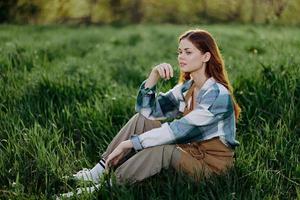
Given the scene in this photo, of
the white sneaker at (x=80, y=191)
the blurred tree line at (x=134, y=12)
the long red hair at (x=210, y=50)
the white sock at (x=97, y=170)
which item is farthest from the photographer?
the blurred tree line at (x=134, y=12)

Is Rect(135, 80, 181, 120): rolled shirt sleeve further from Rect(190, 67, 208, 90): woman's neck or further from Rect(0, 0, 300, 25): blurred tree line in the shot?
Rect(0, 0, 300, 25): blurred tree line

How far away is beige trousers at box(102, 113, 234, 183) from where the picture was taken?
339cm

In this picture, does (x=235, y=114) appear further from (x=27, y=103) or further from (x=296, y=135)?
(x=27, y=103)

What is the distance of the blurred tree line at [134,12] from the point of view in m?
12.7

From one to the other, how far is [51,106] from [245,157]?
1.67 m

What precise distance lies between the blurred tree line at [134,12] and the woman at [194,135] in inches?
→ 319

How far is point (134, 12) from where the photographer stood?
1554 centimetres

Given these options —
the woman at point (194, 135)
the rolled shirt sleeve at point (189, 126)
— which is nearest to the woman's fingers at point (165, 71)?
the woman at point (194, 135)

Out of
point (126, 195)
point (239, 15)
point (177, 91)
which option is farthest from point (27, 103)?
point (239, 15)

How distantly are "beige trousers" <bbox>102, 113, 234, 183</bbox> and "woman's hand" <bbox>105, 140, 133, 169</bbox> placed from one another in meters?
0.05

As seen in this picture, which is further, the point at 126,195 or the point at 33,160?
the point at 33,160

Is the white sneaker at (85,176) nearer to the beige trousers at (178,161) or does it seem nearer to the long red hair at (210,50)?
the beige trousers at (178,161)

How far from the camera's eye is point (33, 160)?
12.3 ft

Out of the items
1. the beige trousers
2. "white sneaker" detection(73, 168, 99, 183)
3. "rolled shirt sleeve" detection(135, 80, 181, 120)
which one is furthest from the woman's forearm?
"white sneaker" detection(73, 168, 99, 183)
